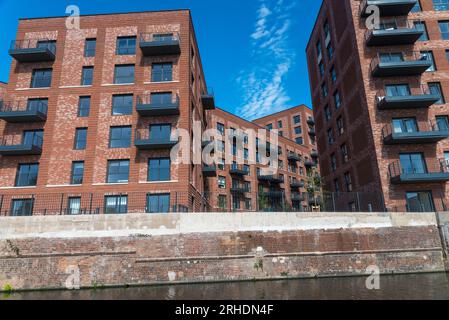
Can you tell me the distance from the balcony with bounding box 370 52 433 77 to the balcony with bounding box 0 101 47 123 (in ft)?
88.9

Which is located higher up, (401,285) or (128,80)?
(128,80)

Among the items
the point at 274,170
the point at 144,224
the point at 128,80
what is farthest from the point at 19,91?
the point at 274,170

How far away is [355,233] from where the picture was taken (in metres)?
16.4

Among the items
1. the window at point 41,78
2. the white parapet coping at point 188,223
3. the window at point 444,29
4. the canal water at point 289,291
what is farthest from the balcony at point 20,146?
the window at point 444,29

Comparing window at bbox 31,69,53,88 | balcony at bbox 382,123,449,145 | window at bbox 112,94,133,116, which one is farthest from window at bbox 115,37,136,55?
balcony at bbox 382,123,449,145

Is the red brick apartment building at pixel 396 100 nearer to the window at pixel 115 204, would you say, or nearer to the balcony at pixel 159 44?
the balcony at pixel 159 44

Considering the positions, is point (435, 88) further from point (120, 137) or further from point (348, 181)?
point (120, 137)

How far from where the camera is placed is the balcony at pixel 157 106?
72.9 ft

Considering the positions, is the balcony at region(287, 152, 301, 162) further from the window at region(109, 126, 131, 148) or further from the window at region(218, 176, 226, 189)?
the window at region(109, 126, 131, 148)

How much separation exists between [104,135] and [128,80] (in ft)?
17.1

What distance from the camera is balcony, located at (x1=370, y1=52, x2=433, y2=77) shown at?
22.0 metres

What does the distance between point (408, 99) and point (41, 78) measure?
29977 millimetres
